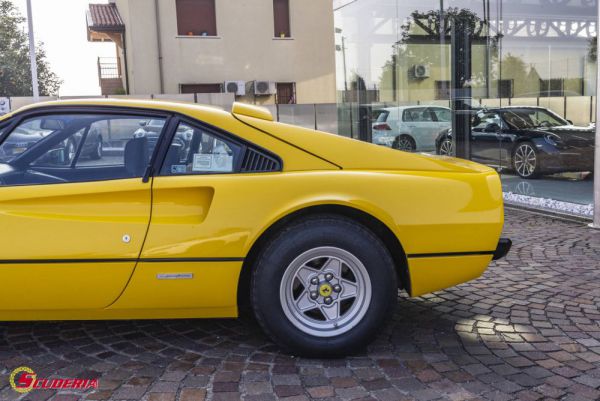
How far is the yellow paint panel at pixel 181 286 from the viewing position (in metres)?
3.02

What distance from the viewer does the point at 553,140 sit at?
28.1ft

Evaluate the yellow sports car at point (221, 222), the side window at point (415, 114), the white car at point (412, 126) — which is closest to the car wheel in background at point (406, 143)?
the white car at point (412, 126)

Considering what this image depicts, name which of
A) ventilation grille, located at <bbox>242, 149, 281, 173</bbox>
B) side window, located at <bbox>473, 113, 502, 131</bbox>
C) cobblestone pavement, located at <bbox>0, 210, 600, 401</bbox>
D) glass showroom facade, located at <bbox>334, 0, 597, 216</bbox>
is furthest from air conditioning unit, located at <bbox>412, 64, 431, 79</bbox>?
ventilation grille, located at <bbox>242, 149, 281, 173</bbox>

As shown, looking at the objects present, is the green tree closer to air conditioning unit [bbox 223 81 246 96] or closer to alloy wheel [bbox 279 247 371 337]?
air conditioning unit [bbox 223 81 246 96]

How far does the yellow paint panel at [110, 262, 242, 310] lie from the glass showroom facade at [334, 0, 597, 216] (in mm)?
5723

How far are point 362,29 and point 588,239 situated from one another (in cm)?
803

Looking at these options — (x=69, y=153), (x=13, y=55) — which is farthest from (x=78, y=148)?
(x=13, y=55)

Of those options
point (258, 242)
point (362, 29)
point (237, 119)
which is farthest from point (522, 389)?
point (362, 29)

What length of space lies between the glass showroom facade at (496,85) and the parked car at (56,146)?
20.2 feet

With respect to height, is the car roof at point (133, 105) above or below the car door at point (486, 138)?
above

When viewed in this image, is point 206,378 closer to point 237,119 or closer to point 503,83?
point 237,119

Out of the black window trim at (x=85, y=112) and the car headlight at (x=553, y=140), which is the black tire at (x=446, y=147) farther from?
the black window trim at (x=85, y=112)

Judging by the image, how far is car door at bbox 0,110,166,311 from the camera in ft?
9.78

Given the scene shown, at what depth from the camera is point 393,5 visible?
37.7 feet
